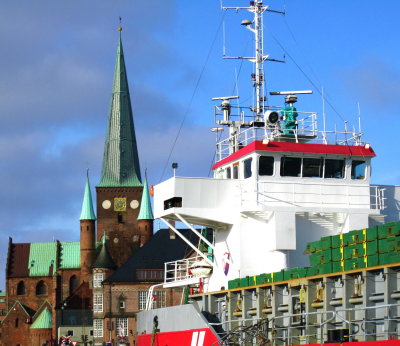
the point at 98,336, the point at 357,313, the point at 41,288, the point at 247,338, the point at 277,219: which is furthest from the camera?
the point at 41,288

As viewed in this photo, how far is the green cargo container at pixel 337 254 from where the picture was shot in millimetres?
20328

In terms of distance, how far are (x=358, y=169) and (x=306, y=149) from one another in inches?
80.2

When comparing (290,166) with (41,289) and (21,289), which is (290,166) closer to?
(41,289)

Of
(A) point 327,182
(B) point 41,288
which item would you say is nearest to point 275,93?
(A) point 327,182

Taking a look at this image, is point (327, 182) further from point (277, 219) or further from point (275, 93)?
point (275, 93)

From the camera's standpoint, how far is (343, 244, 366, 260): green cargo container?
1948cm

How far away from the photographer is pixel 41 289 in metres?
152

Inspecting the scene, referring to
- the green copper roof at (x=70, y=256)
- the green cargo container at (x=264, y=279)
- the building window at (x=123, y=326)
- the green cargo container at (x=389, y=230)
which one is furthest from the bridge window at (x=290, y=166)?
the green copper roof at (x=70, y=256)

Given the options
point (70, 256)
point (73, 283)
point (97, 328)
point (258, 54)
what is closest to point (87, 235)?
point (70, 256)

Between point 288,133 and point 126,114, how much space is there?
4990 inches

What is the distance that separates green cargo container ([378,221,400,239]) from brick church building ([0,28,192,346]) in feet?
336

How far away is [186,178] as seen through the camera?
27516 millimetres

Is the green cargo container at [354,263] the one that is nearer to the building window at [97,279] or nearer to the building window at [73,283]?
the building window at [97,279]

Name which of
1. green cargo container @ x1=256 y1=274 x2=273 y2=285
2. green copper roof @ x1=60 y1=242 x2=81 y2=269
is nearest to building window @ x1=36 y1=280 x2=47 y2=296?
green copper roof @ x1=60 y1=242 x2=81 y2=269
